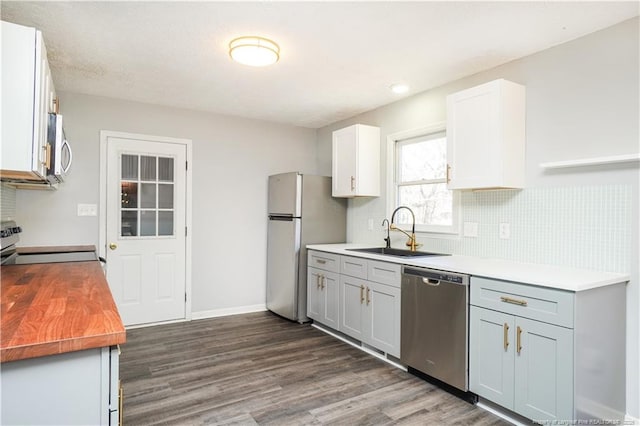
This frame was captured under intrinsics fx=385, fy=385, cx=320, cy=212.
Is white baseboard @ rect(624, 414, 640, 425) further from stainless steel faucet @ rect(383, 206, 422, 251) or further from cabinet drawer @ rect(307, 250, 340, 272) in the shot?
cabinet drawer @ rect(307, 250, 340, 272)

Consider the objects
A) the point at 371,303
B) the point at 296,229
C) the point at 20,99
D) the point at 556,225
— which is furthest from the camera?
the point at 296,229

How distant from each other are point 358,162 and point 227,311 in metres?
2.31

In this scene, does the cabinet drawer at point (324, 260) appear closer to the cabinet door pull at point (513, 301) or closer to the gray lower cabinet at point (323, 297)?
the gray lower cabinet at point (323, 297)

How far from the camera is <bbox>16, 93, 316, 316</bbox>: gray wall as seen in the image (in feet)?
12.1

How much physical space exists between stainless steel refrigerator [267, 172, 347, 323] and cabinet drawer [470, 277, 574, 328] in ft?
7.13

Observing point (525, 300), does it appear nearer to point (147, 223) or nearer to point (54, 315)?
point (54, 315)

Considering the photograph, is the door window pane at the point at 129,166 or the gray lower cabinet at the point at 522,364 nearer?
the gray lower cabinet at the point at 522,364

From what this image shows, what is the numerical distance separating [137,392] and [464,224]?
274cm

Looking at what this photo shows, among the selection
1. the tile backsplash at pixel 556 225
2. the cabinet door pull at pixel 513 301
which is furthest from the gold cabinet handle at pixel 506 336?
the tile backsplash at pixel 556 225

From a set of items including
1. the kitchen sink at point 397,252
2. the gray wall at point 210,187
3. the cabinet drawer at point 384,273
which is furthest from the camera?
the gray wall at point 210,187

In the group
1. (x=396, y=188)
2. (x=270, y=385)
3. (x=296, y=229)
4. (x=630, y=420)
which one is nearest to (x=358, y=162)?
(x=396, y=188)

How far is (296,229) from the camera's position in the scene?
4.22 metres

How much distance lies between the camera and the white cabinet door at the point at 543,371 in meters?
1.95

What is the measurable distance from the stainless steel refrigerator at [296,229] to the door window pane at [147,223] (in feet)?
4.26
